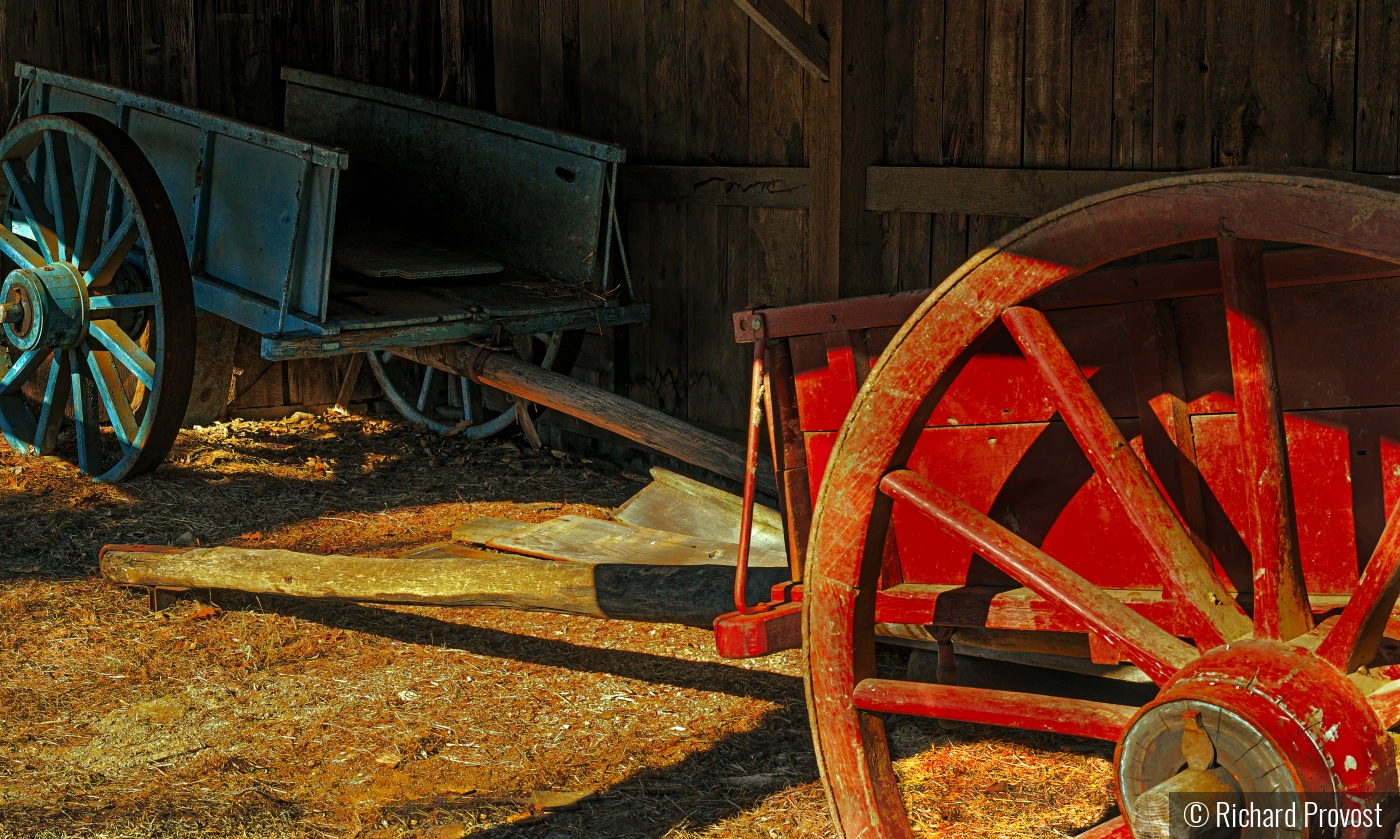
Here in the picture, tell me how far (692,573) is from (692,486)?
6.29 ft

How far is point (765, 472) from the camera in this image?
12.5 ft

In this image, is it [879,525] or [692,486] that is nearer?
[879,525]

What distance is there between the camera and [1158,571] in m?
1.92

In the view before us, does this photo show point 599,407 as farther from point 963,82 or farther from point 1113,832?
point 1113,832

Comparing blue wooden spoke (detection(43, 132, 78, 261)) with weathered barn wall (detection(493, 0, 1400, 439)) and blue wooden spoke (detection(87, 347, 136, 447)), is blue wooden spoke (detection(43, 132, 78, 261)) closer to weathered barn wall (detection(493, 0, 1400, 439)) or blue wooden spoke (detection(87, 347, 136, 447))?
blue wooden spoke (detection(87, 347, 136, 447))

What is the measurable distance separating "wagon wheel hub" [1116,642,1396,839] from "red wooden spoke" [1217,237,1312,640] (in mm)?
89

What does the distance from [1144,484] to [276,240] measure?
368cm

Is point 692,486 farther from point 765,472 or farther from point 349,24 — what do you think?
point 349,24

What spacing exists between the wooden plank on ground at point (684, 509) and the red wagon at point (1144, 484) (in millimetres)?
2156

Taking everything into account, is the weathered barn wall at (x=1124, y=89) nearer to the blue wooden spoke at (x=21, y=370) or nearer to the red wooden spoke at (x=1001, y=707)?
the red wooden spoke at (x=1001, y=707)

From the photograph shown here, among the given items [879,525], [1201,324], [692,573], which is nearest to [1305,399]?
[1201,324]

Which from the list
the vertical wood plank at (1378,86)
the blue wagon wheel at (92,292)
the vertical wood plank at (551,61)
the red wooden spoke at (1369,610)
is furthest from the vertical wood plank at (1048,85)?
the blue wagon wheel at (92,292)

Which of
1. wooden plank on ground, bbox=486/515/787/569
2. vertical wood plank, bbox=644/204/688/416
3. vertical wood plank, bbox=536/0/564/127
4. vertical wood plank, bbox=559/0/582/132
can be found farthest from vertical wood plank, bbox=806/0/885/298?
vertical wood plank, bbox=536/0/564/127

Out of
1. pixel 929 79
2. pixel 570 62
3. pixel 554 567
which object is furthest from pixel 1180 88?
pixel 570 62
